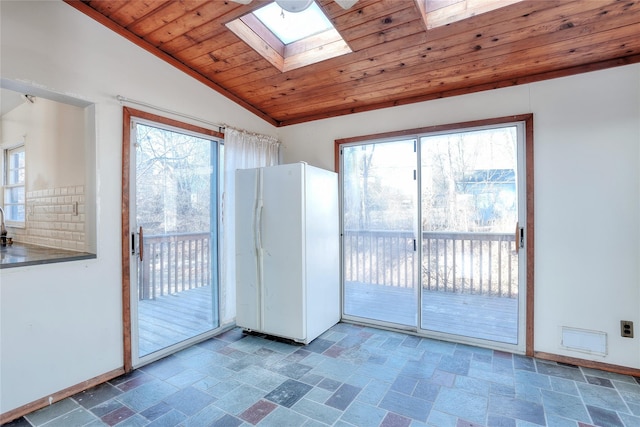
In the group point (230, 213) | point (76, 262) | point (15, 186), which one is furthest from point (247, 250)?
point (15, 186)

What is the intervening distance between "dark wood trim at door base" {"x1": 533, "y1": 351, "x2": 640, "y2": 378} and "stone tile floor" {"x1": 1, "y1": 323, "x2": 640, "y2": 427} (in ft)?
0.17

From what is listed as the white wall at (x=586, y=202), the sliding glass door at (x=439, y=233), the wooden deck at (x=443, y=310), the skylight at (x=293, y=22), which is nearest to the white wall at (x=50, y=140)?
the skylight at (x=293, y=22)

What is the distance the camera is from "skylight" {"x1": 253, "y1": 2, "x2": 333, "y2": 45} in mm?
2225

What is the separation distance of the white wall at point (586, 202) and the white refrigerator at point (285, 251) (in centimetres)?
179

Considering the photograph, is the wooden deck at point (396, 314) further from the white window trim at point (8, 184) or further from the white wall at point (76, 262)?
the white window trim at point (8, 184)

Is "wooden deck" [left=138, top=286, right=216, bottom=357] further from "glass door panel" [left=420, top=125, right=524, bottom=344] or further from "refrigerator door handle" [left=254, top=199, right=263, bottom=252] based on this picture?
"glass door panel" [left=420, top=125, right=524, bottom=344]

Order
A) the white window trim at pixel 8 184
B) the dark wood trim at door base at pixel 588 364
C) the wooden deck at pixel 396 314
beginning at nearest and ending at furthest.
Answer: the dark wood trim at door base at pixel 588 364 < the wooden deck at pixel 396 314 < the white window trim at pixel 8 184

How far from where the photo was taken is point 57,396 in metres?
1.92

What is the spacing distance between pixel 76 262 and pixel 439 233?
2943mm

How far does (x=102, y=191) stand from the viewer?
2.15 metres

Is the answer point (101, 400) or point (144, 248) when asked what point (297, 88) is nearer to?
point (144, 248)

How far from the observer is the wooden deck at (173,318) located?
8.29 feet

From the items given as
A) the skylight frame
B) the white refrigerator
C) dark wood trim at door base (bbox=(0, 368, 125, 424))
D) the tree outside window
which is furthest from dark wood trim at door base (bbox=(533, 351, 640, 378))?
the tree outside window

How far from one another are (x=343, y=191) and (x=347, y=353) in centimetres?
165
